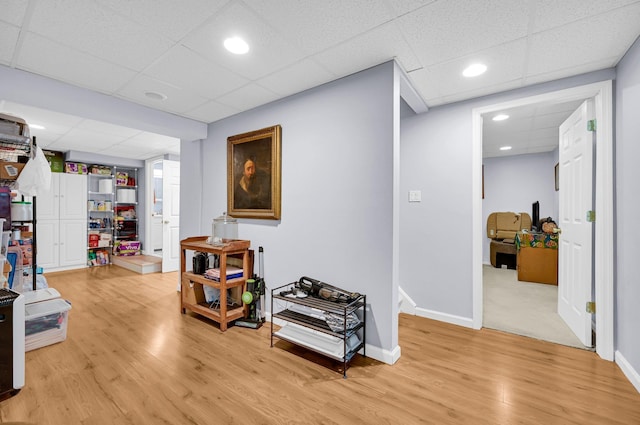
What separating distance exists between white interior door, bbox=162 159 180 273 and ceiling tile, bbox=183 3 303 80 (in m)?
3.73

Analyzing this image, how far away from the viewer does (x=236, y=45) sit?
197 centimetres

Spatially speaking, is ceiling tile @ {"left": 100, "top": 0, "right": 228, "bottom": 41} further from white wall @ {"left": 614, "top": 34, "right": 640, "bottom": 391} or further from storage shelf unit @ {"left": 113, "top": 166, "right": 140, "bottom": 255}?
storage shelf unit @ {"left": 113, "top": 166, "right": 140, "bottom": 255}

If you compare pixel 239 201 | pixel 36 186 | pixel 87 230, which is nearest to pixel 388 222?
pixel 239 201

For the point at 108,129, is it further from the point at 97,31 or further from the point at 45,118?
the point at 97,31

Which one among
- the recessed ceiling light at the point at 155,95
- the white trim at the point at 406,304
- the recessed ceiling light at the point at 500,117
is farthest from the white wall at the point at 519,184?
the recessed ceiling light at the point at 155,95

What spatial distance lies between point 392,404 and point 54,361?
8.11 ft

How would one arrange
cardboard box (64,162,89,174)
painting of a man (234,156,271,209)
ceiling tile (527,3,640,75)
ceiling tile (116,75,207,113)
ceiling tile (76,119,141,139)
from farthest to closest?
cardboard box (64,162,89,174) < ceiling tile (76,119,141,139) < painting of a man (234,156,271,209) < ceiling tile (116,75,207,113) < ceiling tile (527,3,640,75)

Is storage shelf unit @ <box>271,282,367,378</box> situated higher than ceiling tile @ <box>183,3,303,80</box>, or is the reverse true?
ceiling tile @ <box>183,3,303,80</box>

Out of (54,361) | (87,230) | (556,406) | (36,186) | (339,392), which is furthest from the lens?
(87,230)

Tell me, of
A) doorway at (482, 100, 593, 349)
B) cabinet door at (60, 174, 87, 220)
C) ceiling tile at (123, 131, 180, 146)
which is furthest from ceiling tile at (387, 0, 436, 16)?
cabinet door at (60, 174, 87, 220)

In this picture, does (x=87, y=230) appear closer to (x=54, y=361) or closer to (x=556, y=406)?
(x=54, y=361)

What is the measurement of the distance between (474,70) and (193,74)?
91.4 inches

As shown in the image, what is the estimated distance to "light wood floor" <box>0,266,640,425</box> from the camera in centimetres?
157

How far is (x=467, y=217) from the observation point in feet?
9.14
